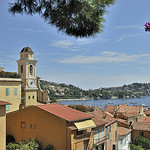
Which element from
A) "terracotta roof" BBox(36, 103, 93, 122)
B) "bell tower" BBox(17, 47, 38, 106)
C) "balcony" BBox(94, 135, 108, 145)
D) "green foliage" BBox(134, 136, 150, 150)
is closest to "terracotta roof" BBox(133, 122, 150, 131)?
"green foliage" BBox(134, 136, 150, 150)

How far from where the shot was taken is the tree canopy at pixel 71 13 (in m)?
5.29

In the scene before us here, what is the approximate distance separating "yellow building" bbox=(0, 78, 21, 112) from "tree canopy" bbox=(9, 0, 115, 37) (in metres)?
16.9

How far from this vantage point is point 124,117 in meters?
48.4

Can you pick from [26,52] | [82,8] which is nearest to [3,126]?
[82,8]

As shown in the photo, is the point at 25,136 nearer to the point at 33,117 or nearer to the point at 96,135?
the point at 33,117

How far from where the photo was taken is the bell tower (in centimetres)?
2550

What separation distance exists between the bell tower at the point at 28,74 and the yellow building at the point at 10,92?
2319 millimetres

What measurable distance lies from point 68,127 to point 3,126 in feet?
18.5

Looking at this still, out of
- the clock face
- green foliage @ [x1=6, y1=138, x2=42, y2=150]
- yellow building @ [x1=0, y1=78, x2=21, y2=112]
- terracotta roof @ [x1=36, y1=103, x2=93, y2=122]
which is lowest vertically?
green foliage @ [x1=6, y1=138, x2=42, y2=150]

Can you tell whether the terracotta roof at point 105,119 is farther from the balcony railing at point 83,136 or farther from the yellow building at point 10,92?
the yellow building at point 10,92

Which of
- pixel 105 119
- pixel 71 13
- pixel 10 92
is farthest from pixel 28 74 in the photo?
pixel 71 13

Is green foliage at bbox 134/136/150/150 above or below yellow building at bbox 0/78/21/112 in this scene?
below

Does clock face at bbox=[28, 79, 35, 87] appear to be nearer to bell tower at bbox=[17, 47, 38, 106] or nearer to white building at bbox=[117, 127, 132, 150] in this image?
bell tower at bbox=[17, 47, 38, 106]

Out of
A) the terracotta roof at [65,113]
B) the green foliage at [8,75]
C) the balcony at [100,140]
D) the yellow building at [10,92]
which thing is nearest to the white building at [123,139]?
the balcony at [100,140]
